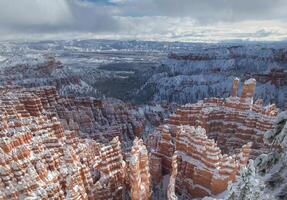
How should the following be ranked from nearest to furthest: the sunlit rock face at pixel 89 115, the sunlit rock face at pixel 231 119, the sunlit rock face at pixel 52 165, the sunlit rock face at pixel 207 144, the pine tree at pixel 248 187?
1. the pine tree at pixel 248 187
2. the sunlit rock face at pixel 52 165
3. the sunlit rock face at pixel 207 144
4. the sunlit rock face at pixel 231 119
5. the sunlit rock face at pixel 89 115

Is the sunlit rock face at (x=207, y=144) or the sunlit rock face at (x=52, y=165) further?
the sunlit rock face at (x=207, y=144)

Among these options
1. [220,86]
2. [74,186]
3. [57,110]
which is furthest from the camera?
[220,86]

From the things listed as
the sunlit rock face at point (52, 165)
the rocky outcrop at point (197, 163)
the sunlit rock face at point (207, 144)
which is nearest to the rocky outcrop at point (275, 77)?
the sunlit rock face at point (207, 144)

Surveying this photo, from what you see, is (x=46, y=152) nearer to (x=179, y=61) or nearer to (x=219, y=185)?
(x=219, y=185)

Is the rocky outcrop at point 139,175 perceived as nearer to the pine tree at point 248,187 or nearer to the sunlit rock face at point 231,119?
the pine tree at point 248,187

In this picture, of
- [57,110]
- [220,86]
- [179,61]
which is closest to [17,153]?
[57,110]

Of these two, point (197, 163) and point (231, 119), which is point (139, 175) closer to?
point (197, 163)
